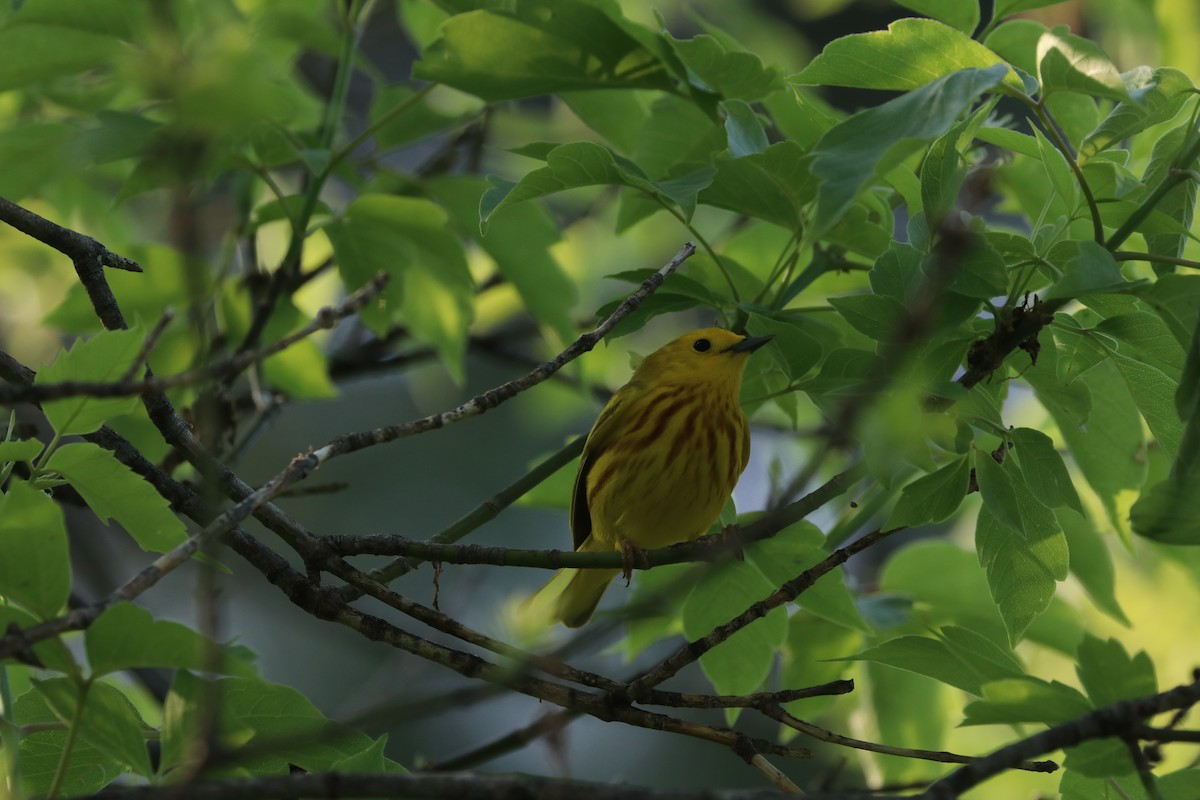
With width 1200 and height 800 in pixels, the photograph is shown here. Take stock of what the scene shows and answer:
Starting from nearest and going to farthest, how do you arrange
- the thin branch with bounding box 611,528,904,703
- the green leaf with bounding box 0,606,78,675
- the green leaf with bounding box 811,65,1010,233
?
the green leaf with bounding box 0,606,78,675 < the green leaf with bounding box 811,65,1010,233 < the thin branch with bounding box 611,528,904,703

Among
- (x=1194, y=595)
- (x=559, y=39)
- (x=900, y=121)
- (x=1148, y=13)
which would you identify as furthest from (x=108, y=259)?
(x=1194, y=595)

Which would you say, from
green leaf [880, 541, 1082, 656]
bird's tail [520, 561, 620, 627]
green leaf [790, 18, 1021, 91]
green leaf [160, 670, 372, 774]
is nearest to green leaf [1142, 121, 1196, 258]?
green leaf [790, 18, 1021, 91]

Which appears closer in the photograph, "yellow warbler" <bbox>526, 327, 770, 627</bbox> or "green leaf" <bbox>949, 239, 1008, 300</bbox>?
"green leaf" <bbox>949, 239, 1008, 300</bbox>

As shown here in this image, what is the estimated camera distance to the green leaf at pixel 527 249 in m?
2.62

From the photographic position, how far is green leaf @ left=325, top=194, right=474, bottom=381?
240cm

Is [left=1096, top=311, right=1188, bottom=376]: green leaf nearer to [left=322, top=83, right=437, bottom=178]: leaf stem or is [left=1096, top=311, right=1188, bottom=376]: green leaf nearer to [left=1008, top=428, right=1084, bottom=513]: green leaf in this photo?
[left=1008, top=428, right=1084, bottom=513]: green leaf

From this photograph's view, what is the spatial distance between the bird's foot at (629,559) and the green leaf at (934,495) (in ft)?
1.24

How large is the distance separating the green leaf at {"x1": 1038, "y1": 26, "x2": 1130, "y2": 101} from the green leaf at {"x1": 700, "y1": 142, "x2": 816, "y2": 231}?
354mm

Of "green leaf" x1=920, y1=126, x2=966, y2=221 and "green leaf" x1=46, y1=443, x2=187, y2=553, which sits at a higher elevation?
"green leaf" x1=920, y1=126, x2=966, y2=221

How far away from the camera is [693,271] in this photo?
2.13 metres

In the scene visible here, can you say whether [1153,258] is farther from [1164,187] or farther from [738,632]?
[738,632]

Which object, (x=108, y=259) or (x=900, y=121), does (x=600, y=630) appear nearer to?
(x=900, y=121)

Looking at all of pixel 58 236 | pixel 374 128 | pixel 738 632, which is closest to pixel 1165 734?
pixel 738 632

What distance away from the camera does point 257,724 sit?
4.80 ft
